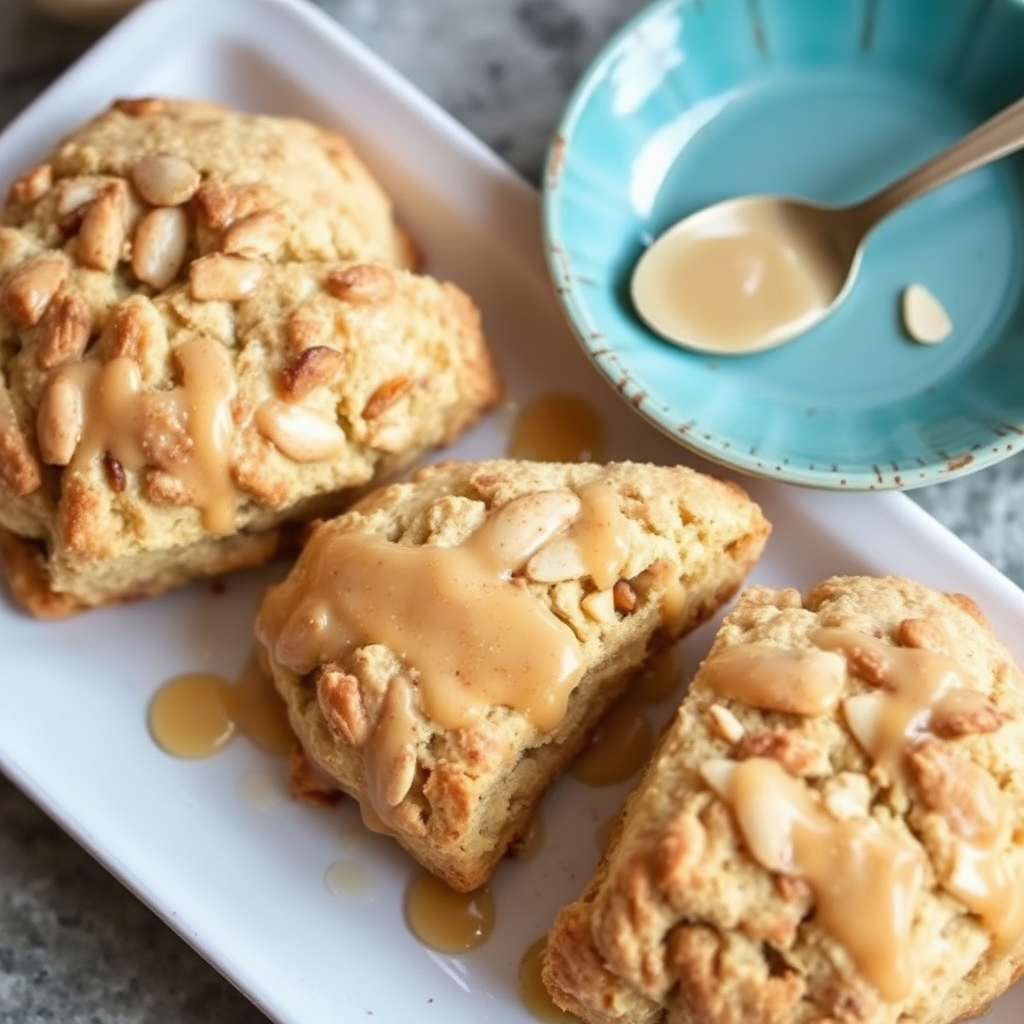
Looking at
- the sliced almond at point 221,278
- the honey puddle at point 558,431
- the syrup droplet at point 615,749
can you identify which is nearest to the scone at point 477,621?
the syrup droplet at point 615,749

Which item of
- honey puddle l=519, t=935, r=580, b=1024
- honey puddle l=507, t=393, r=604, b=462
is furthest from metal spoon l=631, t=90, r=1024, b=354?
honey puddle l=519, t=935, r=580, b=1024

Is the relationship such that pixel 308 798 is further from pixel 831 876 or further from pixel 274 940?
pixel 831 876

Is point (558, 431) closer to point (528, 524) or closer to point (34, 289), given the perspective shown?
point (528, 524)

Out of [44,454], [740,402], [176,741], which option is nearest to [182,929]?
[176,741]

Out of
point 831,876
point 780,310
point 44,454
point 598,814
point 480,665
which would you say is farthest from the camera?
point 780,310

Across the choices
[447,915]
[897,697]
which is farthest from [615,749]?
[897,697]
